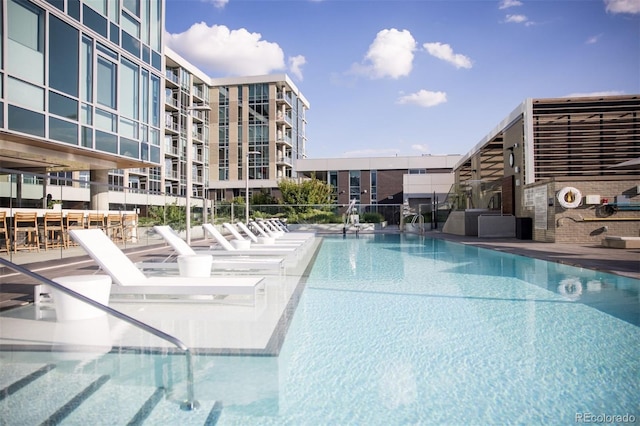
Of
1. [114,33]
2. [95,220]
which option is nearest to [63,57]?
[114,33]

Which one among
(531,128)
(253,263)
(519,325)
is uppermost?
(531,128)

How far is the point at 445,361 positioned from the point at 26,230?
8809 millimetres

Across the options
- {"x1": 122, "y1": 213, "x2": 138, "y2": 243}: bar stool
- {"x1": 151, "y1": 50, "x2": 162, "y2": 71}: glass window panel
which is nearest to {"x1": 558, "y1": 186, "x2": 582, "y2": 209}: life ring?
A: {"x1": 122, "y1": 213, "x2": 138, "y2": 243}: bar stool

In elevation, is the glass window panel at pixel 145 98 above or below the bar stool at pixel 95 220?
above

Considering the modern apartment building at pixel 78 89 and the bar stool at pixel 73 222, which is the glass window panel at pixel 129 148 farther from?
the bar stool at pixel 73 222

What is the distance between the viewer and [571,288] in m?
7.33

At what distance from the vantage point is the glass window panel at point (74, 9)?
39.2 feet

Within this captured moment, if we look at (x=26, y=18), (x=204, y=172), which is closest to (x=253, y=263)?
(x=26, y=18)

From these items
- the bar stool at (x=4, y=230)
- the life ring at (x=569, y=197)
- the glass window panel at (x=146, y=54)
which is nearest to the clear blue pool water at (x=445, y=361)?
the bar stool at (x=4, y=230)

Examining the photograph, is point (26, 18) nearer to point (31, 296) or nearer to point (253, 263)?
point (31, 296)

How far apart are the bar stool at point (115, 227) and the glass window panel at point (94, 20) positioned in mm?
5639

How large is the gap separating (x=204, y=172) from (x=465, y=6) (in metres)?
Answer: 31.7

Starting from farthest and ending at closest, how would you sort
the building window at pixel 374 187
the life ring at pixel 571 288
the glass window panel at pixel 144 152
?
the building window at pixel 374 187 < the glass window panel at pixel 144 152 < the life ring at pixel 571 288

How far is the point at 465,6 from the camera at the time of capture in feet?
50.5
